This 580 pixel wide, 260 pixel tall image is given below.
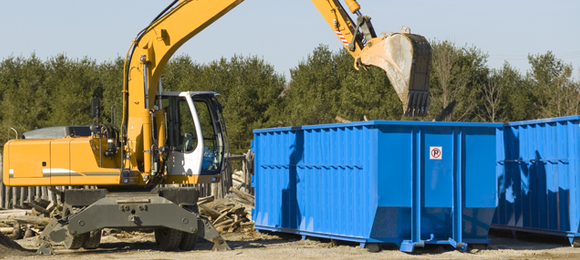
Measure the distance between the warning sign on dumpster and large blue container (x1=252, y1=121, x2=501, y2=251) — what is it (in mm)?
16

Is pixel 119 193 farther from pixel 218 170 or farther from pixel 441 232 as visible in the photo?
pixel 441 232

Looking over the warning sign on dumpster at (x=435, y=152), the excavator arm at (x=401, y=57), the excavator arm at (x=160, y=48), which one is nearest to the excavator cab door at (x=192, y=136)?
the excavator arm at (x=160, y=48)

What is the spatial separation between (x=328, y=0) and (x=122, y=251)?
5451mm

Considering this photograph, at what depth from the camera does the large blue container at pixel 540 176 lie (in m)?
13.4

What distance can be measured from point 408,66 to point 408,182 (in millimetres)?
2170

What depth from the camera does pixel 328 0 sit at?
12625mm

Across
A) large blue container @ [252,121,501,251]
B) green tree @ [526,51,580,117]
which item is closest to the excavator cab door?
large blue container @ [252,121,501,251]

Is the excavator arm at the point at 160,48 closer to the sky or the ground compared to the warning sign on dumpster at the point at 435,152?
closer to the sky

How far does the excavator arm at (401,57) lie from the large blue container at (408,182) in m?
1.07

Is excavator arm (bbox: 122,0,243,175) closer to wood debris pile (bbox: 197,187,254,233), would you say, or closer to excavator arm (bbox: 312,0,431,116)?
excavator arm (bbox: 312,0,431,116)

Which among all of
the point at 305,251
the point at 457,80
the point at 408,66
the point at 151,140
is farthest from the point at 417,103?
the point at 457,80

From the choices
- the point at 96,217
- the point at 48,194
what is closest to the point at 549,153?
the point at 96,217

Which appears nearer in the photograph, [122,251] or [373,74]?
[122,251]

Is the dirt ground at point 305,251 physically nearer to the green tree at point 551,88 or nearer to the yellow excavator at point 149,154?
the yellow excavator at point 149,154
